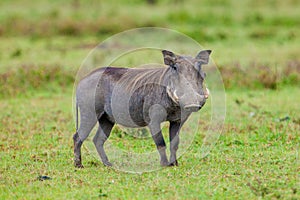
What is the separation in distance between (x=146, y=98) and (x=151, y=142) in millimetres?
1795

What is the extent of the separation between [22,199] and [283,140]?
413cm

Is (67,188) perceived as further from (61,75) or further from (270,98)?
(61,75)

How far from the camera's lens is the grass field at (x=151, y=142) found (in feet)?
21.8

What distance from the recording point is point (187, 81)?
689 centimetres

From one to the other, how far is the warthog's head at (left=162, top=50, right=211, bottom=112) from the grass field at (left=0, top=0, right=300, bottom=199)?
83 cm

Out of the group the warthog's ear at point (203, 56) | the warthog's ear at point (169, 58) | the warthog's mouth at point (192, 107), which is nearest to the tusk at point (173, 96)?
the warthog's mouth at point (192, 107)

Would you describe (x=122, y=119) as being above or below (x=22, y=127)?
above

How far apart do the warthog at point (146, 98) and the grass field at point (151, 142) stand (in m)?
0.42

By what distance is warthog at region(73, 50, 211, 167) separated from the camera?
6953 mm

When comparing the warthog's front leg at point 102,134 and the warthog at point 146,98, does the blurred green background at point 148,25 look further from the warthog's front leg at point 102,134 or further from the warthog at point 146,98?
the warthog at point 146,98

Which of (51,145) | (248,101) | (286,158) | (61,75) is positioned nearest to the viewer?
(286,158)

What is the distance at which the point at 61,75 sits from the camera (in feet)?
47.0

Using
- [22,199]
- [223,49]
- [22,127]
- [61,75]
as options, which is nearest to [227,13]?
[223,49]

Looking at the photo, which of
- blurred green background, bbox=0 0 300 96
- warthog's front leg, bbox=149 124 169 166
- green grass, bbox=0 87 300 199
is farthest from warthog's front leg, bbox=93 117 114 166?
blurred green background, bbox=0 0 300 96
